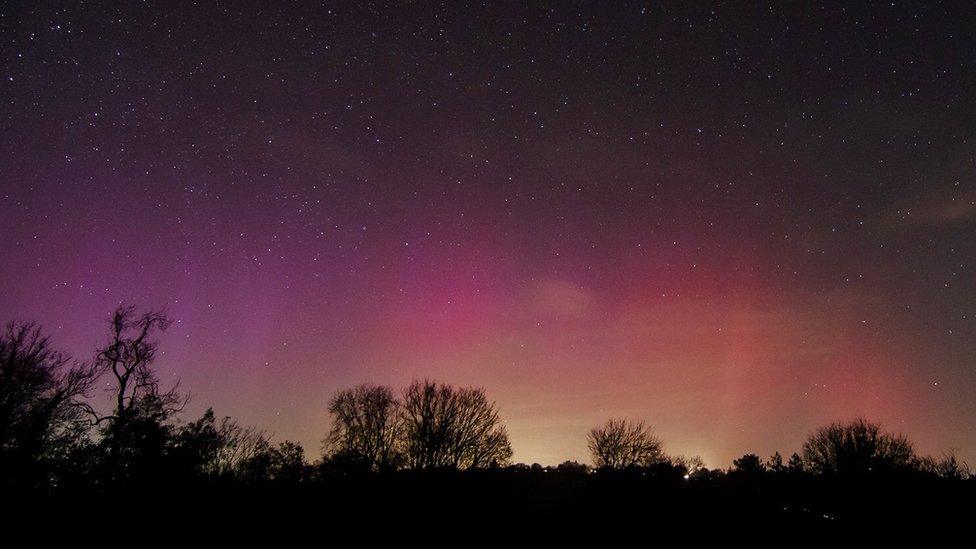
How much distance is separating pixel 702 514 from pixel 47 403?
3470cm

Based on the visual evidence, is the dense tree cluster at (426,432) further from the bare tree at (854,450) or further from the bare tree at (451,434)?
the bare tree at (854,450)

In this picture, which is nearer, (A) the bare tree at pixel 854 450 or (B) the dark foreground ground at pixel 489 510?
(B) the dark foreground ground at pixel 489 510

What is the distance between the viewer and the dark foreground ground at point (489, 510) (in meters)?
20.7

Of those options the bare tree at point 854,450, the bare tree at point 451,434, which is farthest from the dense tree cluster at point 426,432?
the bare tree at point 854,450

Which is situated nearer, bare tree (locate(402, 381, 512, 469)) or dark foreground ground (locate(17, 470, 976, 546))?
dark foreground ground (locate(17, 470, 976, 546))

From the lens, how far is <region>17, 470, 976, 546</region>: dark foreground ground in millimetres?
20734

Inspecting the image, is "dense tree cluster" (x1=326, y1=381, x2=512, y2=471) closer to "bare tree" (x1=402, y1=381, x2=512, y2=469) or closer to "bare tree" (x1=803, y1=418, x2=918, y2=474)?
"bare tree" (x1=402, y1=381, x2=512, y2=469)

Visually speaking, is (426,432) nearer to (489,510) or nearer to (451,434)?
(451,434)

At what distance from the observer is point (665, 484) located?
31.6 metres

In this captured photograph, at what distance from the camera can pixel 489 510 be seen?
25.4m

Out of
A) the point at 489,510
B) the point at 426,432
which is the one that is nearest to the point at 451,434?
the point at 426,432

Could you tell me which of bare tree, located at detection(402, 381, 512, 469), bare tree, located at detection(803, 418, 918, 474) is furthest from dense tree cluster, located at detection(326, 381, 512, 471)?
bare tree, located at detection(803, 418, 918, 474)

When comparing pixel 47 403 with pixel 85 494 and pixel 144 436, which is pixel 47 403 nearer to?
pixel 144 436

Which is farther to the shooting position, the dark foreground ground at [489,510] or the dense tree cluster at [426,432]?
the dense tree cluster at [426,432]
